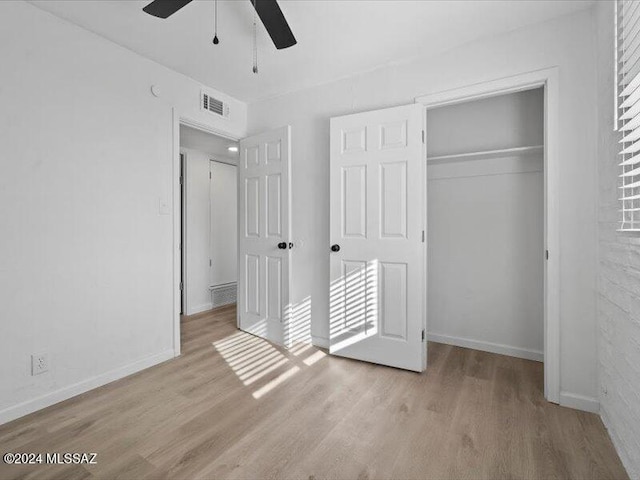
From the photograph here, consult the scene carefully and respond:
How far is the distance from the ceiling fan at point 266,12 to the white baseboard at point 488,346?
2.91m

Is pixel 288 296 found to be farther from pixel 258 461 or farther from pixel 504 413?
pixel 504 413

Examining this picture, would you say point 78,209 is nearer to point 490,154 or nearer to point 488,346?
point 490,154

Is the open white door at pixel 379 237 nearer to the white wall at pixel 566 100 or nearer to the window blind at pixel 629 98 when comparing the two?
the white wall at pixel 566 100

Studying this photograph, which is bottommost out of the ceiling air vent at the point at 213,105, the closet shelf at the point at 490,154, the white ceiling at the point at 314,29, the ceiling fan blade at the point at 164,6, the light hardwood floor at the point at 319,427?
the light hardwood floor at the point at 319,427

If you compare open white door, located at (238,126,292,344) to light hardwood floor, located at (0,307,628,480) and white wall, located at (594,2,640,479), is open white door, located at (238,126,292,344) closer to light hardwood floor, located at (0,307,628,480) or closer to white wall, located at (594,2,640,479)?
light hardwood floor, located at (0,307,628,480)

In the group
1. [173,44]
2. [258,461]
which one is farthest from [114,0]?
[258,461]

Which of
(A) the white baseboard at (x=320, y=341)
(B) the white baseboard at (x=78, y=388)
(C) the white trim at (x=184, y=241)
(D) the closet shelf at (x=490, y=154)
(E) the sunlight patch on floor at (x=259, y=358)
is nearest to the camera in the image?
(B) the white baseboard at (x=78, y=388)

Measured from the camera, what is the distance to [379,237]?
2668mm

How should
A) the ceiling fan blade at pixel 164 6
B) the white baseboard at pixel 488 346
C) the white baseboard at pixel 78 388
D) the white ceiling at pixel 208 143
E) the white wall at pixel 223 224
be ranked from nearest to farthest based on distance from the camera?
the ceiling fan blade at pixel 164 6 → the white baseboard at pixel 78 388 → the white baseboard at pixel 488 346 → the white ceiling at pixel 208 143 → the white wall at pixel 223 224

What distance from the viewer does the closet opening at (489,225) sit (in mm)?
2791

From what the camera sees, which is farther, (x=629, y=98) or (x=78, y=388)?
(x=78, y=388)

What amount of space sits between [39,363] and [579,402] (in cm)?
341

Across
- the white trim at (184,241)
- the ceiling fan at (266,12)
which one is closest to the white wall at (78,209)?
the ceiling fan at (266,12)

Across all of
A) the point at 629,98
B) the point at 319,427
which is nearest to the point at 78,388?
the point at 319,427
